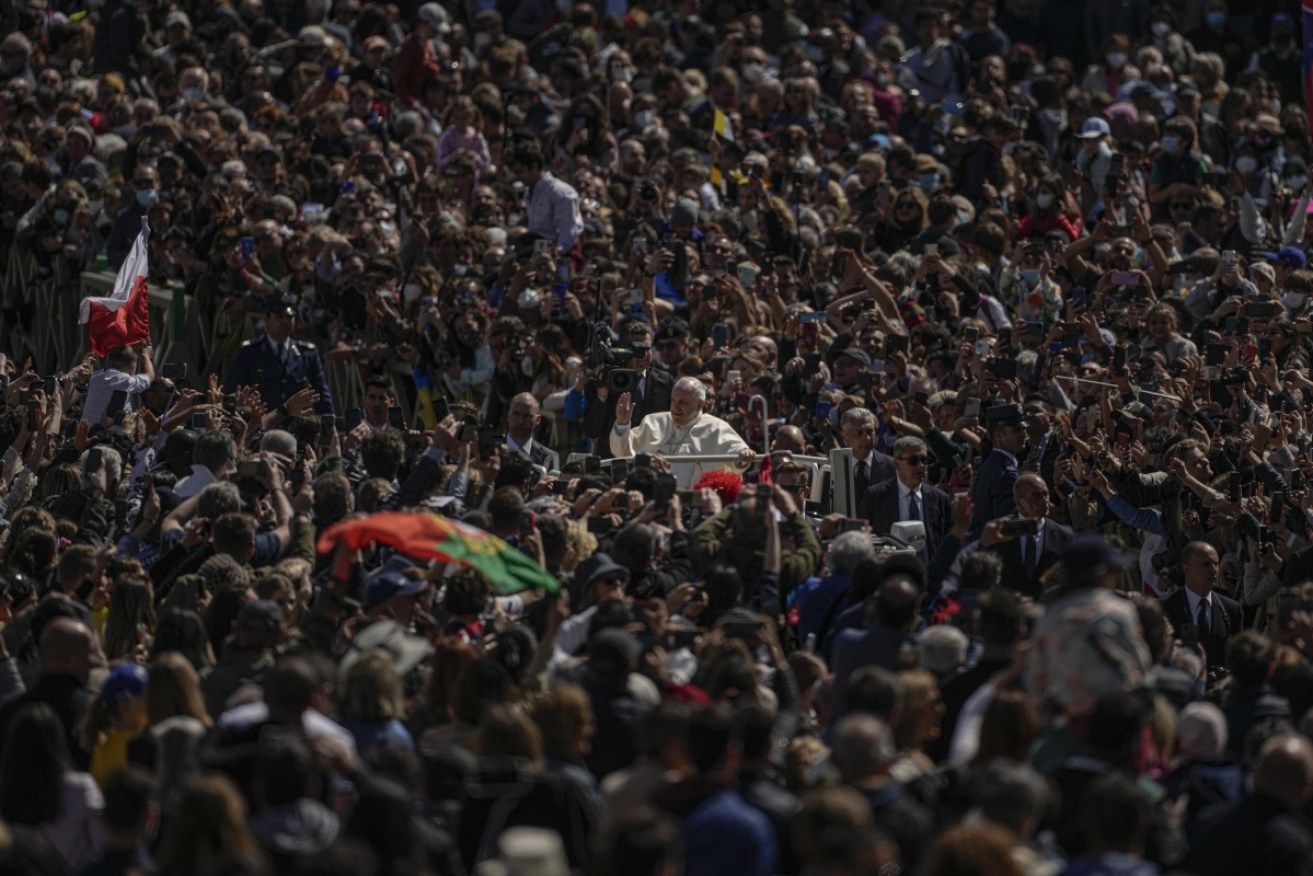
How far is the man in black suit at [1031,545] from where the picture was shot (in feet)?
45.0

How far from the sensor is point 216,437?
14.2m

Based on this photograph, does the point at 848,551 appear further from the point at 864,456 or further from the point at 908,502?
the point at 864,456

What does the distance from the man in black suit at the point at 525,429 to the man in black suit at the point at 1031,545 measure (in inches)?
122

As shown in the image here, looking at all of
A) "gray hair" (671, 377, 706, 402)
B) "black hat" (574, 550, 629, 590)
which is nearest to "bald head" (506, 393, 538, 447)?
"gray hair" (671, 377, 706, 402)

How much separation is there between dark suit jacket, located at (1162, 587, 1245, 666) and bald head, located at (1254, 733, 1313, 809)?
564cm

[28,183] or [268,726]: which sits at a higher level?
[268,726]

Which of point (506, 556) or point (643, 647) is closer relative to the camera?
point (643, 647)

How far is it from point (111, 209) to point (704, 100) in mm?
5552

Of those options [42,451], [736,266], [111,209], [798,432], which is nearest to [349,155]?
[111,209]

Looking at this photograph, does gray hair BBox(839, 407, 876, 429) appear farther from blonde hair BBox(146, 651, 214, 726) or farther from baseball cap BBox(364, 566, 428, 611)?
blonde hair BBox(146, 651, 214, 726)

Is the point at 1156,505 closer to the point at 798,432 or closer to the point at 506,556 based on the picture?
the point at 798,432

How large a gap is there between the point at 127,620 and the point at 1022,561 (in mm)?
4572

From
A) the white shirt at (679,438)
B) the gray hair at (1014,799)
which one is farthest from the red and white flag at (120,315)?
the gray hair at (1014,799)

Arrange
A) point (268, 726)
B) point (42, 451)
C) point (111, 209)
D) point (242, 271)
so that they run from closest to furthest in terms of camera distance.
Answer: point (268, 726) < point (42, 451) < point (242, 271) < point (111, 209)
